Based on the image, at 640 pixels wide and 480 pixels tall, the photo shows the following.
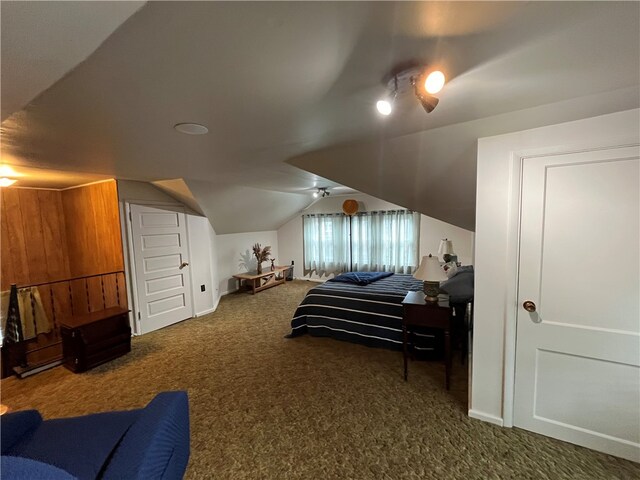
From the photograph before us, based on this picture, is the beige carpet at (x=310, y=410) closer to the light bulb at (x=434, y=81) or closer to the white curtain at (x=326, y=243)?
the light bulb at (x=434, y=81)

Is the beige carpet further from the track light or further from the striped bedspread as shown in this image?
the track light

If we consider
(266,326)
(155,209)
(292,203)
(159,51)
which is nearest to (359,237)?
(292,203)

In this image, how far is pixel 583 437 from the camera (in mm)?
1720

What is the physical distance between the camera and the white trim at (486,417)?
6.33ft

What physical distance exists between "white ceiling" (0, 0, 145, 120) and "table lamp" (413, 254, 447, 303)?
93.0 inches

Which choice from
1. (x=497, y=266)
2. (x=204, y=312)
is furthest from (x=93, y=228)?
(x=497, y=266)

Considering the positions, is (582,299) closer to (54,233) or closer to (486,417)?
(486,417)

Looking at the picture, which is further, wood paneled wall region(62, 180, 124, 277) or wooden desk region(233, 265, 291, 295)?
wooden desk region(233, 265, 291, 295)

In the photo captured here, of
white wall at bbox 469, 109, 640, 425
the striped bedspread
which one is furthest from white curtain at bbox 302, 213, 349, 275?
white wall at bbox 469, 109, 640, 425

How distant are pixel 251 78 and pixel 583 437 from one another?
2.84 m

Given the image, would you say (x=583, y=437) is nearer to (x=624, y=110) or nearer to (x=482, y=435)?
(x=482, y=435)

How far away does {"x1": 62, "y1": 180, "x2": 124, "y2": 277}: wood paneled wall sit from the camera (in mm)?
3633

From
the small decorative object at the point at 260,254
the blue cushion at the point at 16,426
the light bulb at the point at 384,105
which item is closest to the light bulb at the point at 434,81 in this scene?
the light bulb at the point at 384,105

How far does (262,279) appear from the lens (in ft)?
20.4
